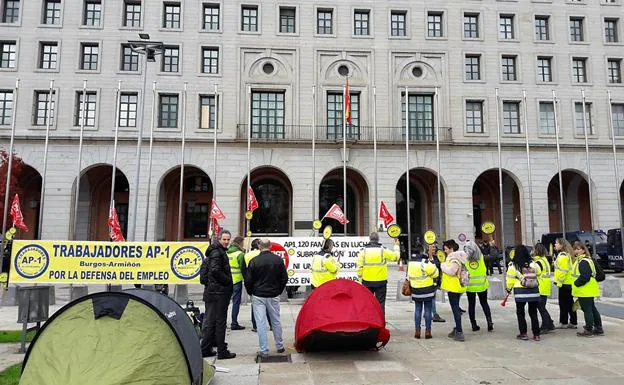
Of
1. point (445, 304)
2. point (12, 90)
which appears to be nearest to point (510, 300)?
point (445, 304)

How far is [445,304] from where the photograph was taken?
47.1 ft

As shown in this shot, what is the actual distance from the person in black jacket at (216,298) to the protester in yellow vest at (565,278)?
294 inches

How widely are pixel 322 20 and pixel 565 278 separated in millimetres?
25961

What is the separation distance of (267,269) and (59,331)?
344cm

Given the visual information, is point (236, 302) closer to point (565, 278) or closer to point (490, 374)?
point (490, 374)

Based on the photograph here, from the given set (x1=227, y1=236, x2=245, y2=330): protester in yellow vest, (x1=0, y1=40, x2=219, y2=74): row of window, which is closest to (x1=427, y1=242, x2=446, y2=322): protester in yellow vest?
(x1=227, y1=236, x2=245, y2=330): protester in yellow vest

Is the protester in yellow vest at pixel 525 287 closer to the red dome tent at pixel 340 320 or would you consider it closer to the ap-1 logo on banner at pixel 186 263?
the red dome tent at pixel 340 320

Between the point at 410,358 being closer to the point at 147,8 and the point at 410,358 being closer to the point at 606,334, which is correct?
the point at 606,334

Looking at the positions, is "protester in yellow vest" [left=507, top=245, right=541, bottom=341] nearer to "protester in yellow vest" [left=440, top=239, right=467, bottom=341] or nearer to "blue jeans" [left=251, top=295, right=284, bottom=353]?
"protester in yellow vest" [left=440, top=239, right=467, bottom=341]

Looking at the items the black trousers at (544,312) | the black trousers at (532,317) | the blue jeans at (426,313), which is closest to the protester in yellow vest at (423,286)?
the blue jeans at (426,313)

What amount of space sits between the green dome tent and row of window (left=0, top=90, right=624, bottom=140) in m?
23.8

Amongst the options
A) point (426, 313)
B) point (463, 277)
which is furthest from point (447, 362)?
point (463, 277)

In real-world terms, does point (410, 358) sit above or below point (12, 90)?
below

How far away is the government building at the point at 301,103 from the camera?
92.5 ft
